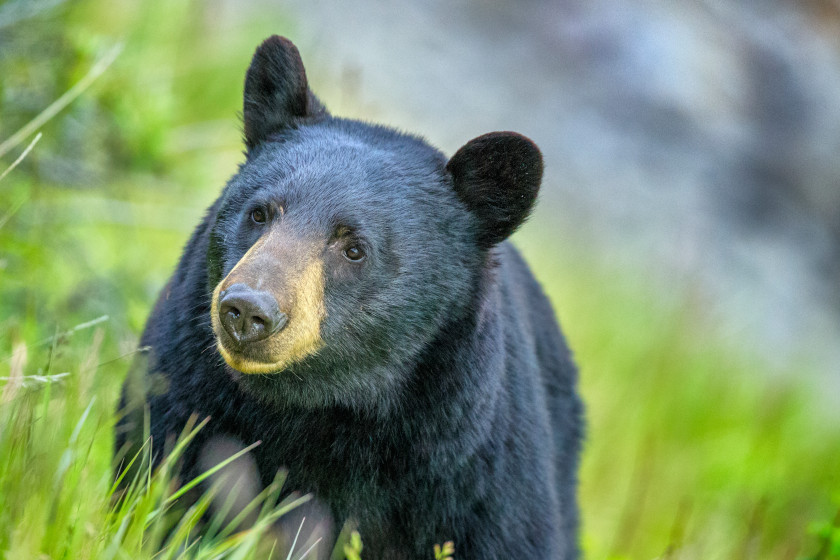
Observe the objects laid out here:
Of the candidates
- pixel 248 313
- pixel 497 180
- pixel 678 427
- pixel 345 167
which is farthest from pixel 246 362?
pixel 678 427

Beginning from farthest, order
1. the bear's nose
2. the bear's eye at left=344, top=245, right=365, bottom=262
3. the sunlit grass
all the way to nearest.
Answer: the sunlit grass
the bear's eye at left=344, top=245, right=365, bottom=262
the bear's nose

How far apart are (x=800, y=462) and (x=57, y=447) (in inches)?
200

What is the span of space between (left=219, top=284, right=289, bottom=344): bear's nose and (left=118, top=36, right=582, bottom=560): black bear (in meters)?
0.18

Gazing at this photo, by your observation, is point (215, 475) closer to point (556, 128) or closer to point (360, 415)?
point (360, 415)

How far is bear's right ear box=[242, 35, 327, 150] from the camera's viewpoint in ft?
9.93

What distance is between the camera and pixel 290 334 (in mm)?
2471

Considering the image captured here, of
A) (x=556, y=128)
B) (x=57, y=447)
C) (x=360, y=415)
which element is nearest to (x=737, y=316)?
(x=556, y=128)

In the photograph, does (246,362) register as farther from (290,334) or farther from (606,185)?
(606,185)

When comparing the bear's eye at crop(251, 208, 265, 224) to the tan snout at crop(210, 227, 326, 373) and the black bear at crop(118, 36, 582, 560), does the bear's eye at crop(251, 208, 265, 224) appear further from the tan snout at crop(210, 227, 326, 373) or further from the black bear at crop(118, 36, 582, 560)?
the tan snout at crop(210, 227, 326, 373)

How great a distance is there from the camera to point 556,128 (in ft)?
26.7

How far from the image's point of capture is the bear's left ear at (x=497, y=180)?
112 inches

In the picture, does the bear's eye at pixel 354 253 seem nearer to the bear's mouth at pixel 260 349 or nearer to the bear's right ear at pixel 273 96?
the bear's mouth at pixel 260 349

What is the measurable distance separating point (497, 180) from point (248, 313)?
0.96 m

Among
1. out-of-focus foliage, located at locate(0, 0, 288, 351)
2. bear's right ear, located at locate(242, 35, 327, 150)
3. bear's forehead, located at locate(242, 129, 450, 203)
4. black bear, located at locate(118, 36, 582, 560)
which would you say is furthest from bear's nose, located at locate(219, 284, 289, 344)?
out-of-focus foliage, located at locate(0, 0, 288, 351)
